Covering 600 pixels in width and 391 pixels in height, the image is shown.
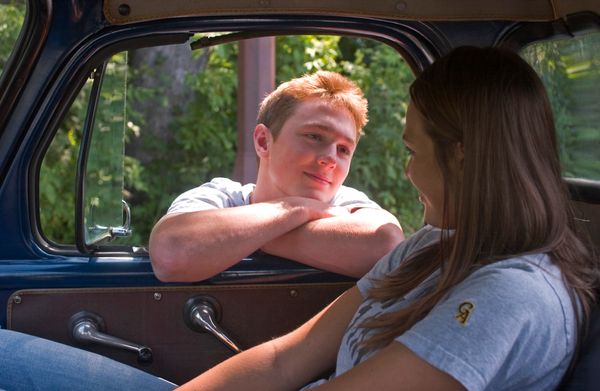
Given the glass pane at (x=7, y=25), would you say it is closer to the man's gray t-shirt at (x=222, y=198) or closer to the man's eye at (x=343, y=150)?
the man's gray t-shirt at (x=222, y=198)

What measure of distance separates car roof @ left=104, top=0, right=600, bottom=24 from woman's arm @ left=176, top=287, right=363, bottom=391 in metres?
0.80

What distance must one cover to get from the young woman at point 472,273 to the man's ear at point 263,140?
78 cm

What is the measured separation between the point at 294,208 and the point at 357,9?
0.54 metres

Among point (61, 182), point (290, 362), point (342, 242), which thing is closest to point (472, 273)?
point (290, 362)

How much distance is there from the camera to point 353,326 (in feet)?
6.31

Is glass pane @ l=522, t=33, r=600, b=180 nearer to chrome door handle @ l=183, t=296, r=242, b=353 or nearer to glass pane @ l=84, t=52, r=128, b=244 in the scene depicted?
chrome door handle @ l=183, t=296, r=242, b=353

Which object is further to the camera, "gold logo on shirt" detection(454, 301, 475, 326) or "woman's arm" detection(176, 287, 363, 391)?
"woman's arm" detection(176, 287, 363, 391)

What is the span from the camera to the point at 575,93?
2445mm

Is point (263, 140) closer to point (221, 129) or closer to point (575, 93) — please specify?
point (575, 93)

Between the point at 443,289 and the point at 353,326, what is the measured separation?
0.29 meters

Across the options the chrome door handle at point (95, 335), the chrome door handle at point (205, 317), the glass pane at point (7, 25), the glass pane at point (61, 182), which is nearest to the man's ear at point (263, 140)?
the chrome door handle at point (205, 317)

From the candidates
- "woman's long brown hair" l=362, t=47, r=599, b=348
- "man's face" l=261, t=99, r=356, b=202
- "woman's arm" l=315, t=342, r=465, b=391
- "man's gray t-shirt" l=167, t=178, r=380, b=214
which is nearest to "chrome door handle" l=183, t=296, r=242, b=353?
"man's gray t-shirt" l=167, t=178, r=380, b=214

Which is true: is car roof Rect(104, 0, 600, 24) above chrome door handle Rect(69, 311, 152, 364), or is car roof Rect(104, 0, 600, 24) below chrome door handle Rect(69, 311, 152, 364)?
above

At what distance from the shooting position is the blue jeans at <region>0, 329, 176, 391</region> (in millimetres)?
2176
